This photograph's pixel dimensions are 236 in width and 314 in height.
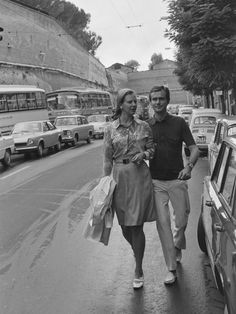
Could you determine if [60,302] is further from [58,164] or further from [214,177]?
[58,164]

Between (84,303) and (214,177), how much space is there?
5.93ft

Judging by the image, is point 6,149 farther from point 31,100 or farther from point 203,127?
point 31,100

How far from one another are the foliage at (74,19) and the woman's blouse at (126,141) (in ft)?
236

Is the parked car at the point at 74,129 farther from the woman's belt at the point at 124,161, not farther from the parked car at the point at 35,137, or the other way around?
the woman's belt at the point at 124,161

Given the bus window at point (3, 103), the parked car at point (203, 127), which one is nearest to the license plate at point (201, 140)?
the parked car at point (203, 127)

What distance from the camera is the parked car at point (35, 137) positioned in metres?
20.0

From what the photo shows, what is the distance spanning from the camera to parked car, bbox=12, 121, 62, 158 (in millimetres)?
19984

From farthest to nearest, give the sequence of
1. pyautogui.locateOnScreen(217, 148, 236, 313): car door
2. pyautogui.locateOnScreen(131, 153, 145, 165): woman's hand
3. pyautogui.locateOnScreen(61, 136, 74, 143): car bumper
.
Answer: pyautogui.locateOnScreen(61, 136, 74, 143): car bumper, pyautogui.locateOnScreen(131, 153, 145, 165): woman's hand, pyautogui.locateOnScreen(217, 148, 236, 313): car door

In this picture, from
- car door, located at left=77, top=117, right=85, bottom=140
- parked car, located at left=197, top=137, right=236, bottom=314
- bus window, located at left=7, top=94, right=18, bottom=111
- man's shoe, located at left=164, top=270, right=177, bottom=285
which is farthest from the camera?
bus window, located at left=7, top=94, right=18, bottom=111

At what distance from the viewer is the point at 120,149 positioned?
4.75 m

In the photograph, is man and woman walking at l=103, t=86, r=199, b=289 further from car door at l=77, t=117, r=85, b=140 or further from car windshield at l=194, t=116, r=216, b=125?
car door at l=77, t=117, r=85, b=140

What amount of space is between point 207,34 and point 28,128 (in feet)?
29.6

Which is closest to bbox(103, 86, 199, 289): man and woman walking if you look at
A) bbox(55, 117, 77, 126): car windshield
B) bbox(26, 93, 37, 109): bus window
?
bbox(55, 117, 77, 126): car windshield

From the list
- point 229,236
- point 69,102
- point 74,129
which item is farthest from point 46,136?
point 229,236
